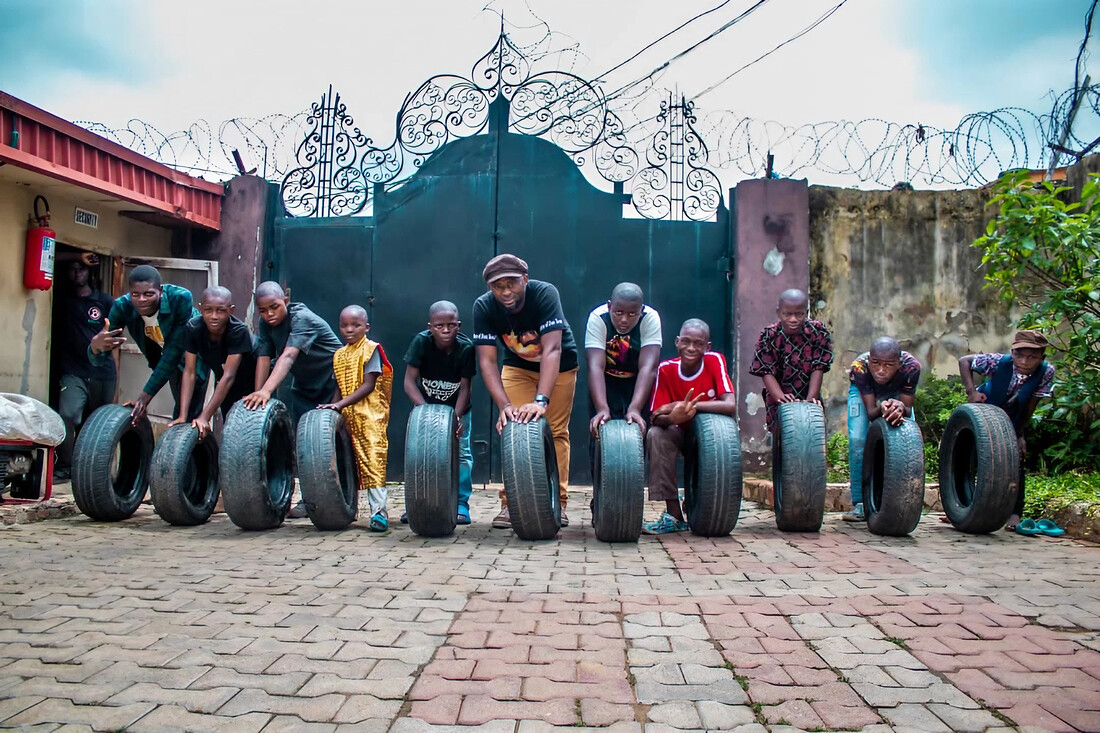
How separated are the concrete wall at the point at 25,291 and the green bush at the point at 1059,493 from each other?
823 centimetres

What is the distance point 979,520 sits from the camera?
556 centimetres

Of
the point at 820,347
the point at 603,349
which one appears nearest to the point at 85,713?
the point at 603,349

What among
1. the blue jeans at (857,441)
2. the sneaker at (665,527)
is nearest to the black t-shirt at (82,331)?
the sneaker at (665,527)

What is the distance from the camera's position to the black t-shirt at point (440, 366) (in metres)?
6.07

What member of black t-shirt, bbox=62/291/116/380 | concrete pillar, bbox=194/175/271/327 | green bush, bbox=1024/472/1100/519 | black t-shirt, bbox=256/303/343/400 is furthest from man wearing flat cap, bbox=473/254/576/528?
black t-shirt, bbox=62/291/116/380

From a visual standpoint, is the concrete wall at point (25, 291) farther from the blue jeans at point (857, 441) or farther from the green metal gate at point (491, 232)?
the blue jeans at point (857, 441)

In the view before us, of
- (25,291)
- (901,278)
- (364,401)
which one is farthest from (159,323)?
(901,278)

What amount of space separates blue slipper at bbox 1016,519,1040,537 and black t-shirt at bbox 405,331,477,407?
380cm

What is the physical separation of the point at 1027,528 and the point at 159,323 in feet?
20.2

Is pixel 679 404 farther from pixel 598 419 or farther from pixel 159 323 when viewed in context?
pixel 159 323

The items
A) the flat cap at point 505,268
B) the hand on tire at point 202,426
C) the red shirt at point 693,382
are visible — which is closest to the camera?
the flat cap at point 505,268

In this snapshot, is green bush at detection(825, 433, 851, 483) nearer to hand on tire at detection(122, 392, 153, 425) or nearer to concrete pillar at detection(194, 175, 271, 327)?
hand on tire at detection(122, 392, 153, 425)

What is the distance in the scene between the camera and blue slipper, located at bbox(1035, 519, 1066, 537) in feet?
18.9

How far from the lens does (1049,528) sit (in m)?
5.84
